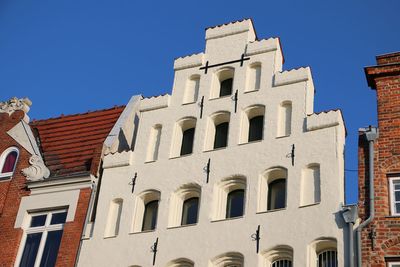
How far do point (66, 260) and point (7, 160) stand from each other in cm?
584

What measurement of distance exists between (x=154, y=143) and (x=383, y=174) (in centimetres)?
857

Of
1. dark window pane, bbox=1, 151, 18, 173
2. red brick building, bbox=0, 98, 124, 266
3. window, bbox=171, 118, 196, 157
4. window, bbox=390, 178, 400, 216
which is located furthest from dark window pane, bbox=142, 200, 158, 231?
window, bbox=390, 178, 400, 216

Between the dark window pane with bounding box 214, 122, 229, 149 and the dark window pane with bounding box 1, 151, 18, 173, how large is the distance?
7.83 metres

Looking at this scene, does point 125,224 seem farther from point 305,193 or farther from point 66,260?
point 305,193

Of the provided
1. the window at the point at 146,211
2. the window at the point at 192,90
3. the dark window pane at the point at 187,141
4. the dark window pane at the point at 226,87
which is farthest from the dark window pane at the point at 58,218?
the dark window pane at the point at 226,87

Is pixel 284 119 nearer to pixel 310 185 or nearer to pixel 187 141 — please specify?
pixel 310 185

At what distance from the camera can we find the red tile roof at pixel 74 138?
94.4 feet

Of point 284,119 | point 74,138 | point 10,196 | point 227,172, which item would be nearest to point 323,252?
point 227,172

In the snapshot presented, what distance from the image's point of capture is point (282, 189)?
24672mm

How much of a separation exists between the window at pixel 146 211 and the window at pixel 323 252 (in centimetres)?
573

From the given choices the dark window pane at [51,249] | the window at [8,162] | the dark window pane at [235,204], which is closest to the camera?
the dark window pane at [235,204]

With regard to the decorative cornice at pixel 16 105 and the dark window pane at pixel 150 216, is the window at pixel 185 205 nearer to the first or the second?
the dark window pane at pixel 150 216

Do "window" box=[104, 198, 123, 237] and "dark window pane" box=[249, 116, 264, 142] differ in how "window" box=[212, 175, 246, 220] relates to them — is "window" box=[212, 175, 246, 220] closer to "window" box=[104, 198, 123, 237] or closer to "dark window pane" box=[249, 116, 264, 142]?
"dark window pane" box=[249, 116, 264, 142]

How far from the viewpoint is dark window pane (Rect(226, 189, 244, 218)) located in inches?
979
